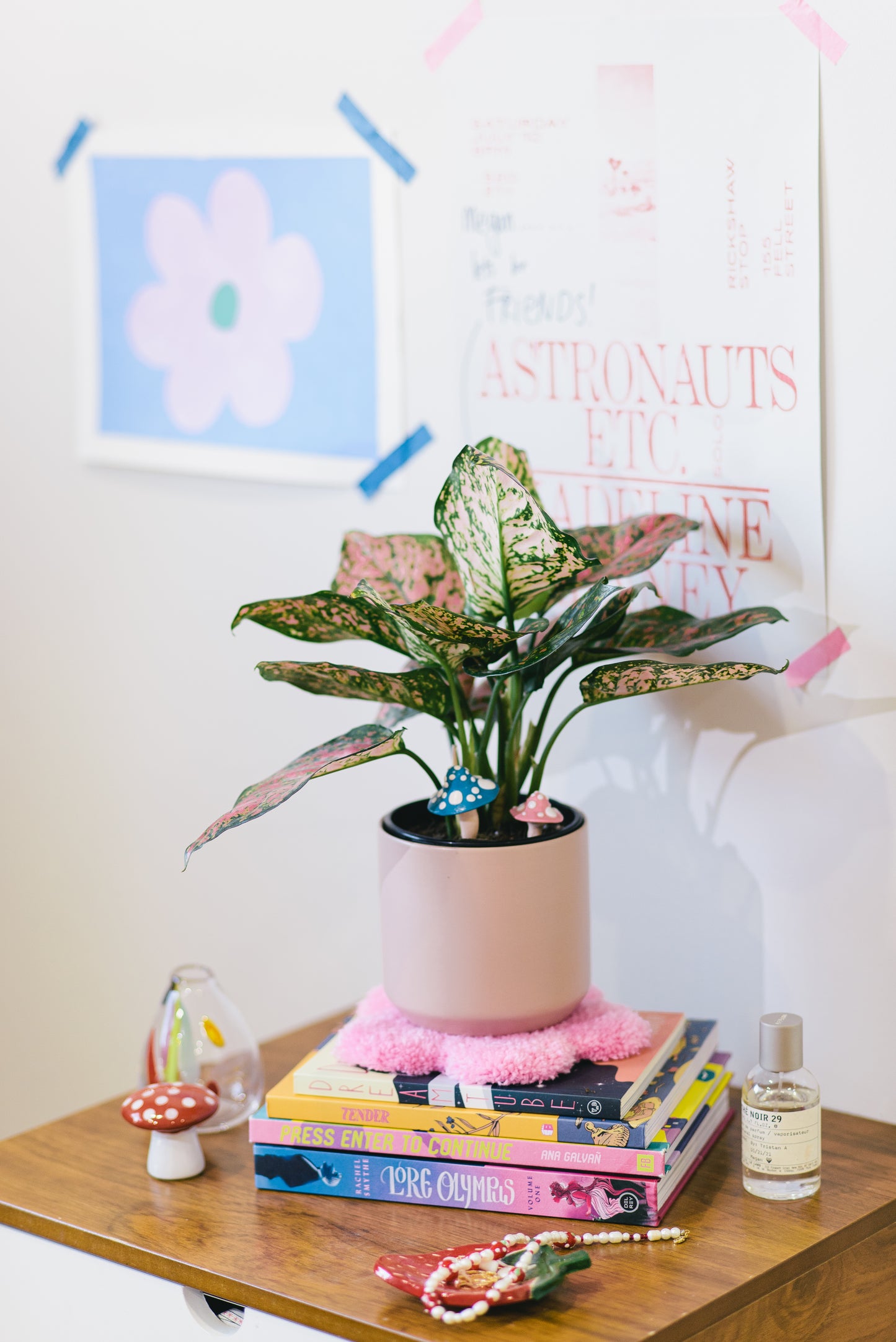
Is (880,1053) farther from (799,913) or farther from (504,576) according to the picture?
(504,576)

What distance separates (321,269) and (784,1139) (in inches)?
32.1

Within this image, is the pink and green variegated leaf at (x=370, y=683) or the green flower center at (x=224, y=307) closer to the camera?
the pink and green variegated leaf at (x=370, y=683)

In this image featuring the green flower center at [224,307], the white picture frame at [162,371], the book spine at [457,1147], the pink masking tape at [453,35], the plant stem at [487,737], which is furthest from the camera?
the green flower center at [224,307]

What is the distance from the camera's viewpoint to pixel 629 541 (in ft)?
3.60

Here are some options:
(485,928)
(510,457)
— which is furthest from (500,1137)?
(510,457)

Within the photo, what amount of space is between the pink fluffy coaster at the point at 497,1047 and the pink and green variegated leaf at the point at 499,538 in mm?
286

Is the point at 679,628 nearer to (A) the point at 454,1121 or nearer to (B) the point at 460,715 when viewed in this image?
(B) the point at 460,715

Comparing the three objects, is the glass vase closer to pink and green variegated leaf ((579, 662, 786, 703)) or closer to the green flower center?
pink and green variegated leaf ((579, 662, 786, 703))

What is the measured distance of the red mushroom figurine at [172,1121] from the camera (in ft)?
3.43

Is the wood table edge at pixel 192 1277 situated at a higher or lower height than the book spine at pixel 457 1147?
lower

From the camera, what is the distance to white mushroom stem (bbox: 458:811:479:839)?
1029 millimetres

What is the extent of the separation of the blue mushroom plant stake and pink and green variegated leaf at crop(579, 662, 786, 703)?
0.30 ft

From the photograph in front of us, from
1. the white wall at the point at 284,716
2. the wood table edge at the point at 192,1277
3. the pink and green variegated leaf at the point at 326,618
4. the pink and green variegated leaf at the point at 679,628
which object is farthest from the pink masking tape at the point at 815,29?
the wood table edge at the point at 192,1277

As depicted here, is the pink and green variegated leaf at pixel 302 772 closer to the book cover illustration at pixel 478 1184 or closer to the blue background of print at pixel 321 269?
the book cover illustration at pixel 478 1184
